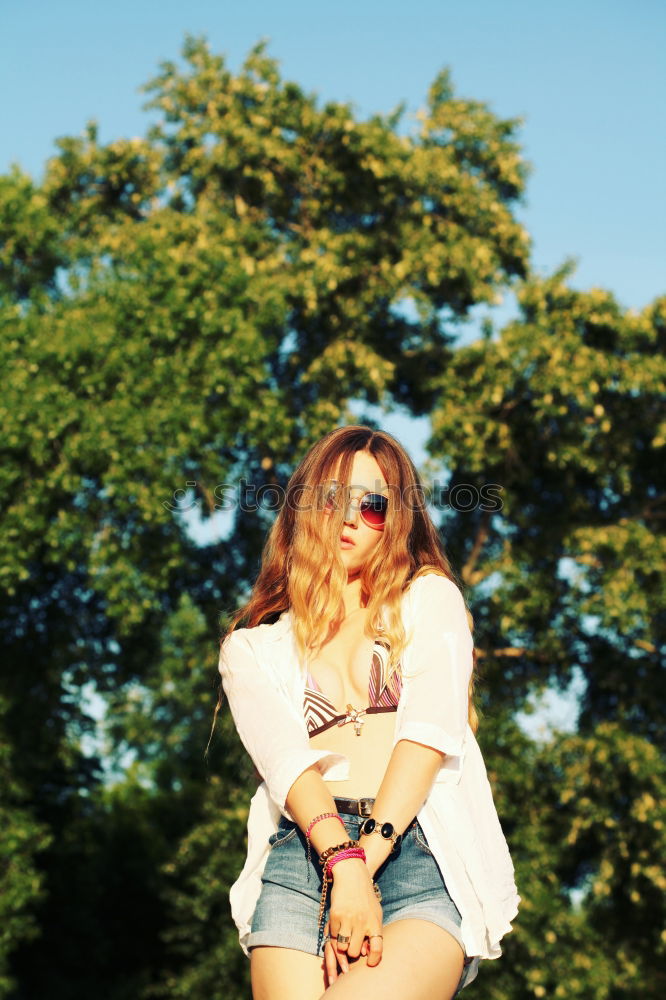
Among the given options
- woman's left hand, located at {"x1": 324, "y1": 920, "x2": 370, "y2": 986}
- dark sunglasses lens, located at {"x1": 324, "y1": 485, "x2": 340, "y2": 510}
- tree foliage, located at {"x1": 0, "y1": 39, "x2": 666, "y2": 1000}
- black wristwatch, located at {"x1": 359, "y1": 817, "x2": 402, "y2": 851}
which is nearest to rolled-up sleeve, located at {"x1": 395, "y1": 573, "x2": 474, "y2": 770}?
black wristwatch, located at {"x1": 359, "y1": 817, "x2": 402, "y2": 851}

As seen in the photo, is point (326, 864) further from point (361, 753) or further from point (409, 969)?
point (361, 753)

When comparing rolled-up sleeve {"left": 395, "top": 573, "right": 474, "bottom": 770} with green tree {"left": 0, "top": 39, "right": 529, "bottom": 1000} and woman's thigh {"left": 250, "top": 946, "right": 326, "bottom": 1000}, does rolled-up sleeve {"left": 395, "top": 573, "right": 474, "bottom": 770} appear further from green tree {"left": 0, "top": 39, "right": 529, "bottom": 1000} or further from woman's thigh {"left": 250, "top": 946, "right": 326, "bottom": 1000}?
green tree {"left": 0, "top": 39, "right": 529, "bottom": 1000}

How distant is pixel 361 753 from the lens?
284 cm

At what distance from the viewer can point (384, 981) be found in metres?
2.32

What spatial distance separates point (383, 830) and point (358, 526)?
3.20 feet

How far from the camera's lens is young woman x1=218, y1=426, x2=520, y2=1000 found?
8.13 ft

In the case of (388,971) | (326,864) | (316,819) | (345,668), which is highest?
(345,668)

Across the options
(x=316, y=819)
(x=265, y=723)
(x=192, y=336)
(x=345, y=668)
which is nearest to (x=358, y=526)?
(x=345, y=668)

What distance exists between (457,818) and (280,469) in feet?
36.0

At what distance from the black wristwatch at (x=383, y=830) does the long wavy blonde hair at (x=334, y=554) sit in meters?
0.55

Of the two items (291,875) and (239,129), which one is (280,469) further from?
(291,875)

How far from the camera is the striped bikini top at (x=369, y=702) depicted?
2891 millimetres

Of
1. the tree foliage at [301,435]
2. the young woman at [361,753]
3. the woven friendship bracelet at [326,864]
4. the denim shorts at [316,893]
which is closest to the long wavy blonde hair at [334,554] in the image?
the young woman at [361,753]

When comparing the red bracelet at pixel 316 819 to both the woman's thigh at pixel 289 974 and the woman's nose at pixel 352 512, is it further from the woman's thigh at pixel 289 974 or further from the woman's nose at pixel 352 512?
the woman's nose at pixel 352 512
